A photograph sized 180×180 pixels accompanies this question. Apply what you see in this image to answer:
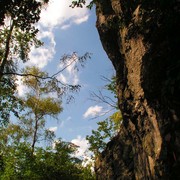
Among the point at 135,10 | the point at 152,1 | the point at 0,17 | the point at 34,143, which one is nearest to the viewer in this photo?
the point at 152,1

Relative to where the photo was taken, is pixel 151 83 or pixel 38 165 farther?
pixel 38 165

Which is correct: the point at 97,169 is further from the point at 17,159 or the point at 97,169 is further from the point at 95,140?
the point at 95,140

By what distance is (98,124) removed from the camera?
22.1 meters

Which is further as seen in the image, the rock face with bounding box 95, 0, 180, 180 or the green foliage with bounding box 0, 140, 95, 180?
the green foliage with bounding box 0, 140, 95, 180

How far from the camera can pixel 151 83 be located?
8.46m

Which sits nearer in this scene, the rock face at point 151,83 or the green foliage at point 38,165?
the rock face at point 151,83

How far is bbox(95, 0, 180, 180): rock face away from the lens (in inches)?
269

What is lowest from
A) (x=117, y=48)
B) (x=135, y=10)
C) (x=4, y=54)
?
(x=135, y=10)

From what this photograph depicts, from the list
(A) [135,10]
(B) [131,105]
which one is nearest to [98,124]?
→ (B) [131,105]

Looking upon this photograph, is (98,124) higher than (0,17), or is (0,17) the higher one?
(98,124)

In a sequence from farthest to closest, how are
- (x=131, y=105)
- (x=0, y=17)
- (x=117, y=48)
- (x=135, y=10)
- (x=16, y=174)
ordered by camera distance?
1. (x=16, y=174)
2. (x=117, y=48)
3. (x=131, y=105)
4. (x=135, y=10)
5. (x=0, y=17)

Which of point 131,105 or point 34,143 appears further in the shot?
point 34,143

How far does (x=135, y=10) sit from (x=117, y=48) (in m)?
3.59

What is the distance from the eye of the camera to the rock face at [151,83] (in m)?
6.82
